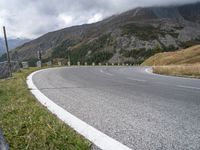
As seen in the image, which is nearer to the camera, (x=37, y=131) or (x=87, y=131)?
(x=37, y=131)

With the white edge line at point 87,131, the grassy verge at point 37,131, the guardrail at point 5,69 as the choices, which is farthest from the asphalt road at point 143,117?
the guardrail at point 5,69

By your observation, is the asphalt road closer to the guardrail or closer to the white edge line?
the white edge line

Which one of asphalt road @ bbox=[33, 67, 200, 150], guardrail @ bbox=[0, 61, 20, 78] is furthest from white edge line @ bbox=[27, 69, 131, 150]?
guardrail @ bbox=[0, 61, 20, 78]

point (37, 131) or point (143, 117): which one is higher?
point (37, 131)

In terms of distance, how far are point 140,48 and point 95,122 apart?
19381 cm

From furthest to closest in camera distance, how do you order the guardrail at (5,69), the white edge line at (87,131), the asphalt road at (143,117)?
1. the guardrail at (5,69)
2. the asphalt road at (143,117)
3. the white edge line at (87,131)

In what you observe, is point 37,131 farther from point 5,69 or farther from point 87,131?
point 5,69

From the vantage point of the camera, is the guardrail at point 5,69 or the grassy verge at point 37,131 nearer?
the grassy verge at point 37,131

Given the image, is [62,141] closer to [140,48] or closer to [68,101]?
[68,101]

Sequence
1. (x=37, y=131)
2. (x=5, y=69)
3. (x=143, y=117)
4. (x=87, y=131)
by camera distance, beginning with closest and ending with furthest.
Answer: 1. (x=37, y=131)
2. (x=87, y=131)
3. (x=143, y=117)
4. (x=5, y=69)

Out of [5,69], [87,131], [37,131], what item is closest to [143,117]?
[87,131]

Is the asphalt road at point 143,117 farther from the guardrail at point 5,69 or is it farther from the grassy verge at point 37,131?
the guardrail at point 5,69

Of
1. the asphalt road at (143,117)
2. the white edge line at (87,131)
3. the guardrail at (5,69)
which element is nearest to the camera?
the white edge line at (87,131)

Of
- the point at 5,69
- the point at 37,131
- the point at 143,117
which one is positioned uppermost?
the point at 37,131
